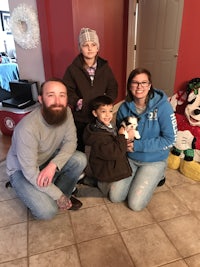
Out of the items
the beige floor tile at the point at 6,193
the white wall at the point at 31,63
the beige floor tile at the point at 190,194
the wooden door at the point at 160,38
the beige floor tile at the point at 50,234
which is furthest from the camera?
the wooden door at the point at 160,38

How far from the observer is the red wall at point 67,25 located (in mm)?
2480

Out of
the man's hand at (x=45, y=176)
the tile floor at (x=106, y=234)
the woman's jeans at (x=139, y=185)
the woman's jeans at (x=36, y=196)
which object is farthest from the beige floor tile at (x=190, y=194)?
the man's hand at (x=45, y=176)

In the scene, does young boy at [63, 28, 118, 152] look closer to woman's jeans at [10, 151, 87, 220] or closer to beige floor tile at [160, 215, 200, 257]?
woman's jeans at [10, 151, 87, 220]

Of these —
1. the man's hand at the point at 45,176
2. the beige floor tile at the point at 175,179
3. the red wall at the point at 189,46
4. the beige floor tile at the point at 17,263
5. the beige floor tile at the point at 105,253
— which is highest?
the red wall at the point at 189,46

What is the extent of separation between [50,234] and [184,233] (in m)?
0.86

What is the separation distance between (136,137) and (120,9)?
2.57 meters

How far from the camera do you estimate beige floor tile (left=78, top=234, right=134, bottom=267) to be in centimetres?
133

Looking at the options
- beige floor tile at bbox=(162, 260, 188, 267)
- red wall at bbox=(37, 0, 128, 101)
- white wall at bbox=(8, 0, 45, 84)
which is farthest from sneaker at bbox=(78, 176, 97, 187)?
white wall at bbox=(8, 0, 45, 84)

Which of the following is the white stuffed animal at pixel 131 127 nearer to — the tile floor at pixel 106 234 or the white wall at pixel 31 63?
the tile floor at pixel 106 234

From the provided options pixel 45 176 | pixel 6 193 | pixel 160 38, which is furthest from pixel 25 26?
pixel 160 38

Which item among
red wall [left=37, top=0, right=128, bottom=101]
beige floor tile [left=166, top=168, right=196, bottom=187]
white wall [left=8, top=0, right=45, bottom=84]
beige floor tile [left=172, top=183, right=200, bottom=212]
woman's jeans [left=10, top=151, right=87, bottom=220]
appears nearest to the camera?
woman's jeans [left=10, top=151, right=87, bottom=220]

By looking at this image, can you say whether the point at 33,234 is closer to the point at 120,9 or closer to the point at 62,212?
the point at 62,212

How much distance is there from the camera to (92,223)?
1604 millimetres

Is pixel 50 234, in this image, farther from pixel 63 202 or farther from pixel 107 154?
pixel 107 154
